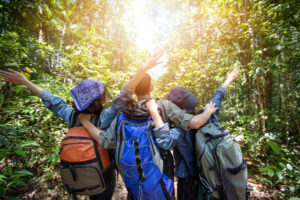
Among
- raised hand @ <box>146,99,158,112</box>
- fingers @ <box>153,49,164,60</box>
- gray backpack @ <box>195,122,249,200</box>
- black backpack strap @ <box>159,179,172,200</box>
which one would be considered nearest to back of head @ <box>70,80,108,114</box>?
raised hand @ <box>146,99,158,112</box>

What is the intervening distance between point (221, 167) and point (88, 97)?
5.59ft

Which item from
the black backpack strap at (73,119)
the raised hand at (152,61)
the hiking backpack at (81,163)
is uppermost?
the raised hand at (152,61)

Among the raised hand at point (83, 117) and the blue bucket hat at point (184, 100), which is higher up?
the blue bucket hat at point (184, 100)

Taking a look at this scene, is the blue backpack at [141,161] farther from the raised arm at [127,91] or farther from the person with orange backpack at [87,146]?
the person with orange backpack at [87,146]

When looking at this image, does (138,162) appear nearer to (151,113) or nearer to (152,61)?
(151,113)

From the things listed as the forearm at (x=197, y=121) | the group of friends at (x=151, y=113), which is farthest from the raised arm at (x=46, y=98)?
→ the forearm at (x=197, y=121)

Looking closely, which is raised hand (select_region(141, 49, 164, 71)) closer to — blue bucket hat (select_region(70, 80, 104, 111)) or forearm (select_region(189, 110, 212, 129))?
blue bucket hat (select_region(70, 80, 104, 111))

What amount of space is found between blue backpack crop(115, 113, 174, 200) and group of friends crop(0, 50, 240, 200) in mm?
116

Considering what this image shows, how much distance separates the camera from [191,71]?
509 cm

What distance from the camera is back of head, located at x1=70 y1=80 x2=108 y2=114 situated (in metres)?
1.41

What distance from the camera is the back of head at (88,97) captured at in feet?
4.62

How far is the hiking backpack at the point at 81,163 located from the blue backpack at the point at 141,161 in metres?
0.33

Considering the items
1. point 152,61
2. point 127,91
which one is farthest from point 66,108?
point 152,61

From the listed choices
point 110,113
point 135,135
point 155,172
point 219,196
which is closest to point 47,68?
point 110,113
